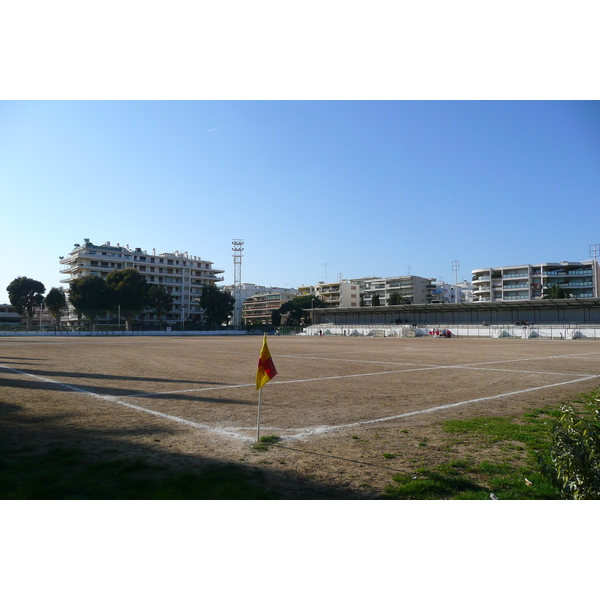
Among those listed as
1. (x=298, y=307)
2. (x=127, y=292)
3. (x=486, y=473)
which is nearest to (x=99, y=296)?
(x=127, y=292)

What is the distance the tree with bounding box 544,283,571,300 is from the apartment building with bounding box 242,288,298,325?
80983 millimetres

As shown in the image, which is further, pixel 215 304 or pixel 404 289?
pixel 404 289

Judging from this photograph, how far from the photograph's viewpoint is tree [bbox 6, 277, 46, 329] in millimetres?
93812

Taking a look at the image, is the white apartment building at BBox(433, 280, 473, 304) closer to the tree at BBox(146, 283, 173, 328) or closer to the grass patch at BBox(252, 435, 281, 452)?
the tree at BBox(146, 283, 173, 328)

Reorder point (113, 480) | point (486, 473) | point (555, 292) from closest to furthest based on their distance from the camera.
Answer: point (113, 480) → point (486, 473) → point (555, 292)

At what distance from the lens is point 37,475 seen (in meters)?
5.30

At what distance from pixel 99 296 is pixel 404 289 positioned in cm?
8767

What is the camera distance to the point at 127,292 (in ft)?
288

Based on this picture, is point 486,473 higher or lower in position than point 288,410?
higher

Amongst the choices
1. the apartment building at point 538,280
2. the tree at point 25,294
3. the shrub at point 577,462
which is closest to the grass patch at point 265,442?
the shrub at point 577,462

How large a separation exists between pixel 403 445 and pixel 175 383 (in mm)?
9036

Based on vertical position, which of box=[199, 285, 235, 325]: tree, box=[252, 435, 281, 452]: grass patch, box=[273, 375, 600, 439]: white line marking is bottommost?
box=[273, 375, 600, 439]: white line marking

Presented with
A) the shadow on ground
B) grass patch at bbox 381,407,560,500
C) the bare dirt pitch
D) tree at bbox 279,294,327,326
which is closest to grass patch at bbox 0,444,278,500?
the shadow on ground

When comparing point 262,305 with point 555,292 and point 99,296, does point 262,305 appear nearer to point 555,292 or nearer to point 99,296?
point 99,296
